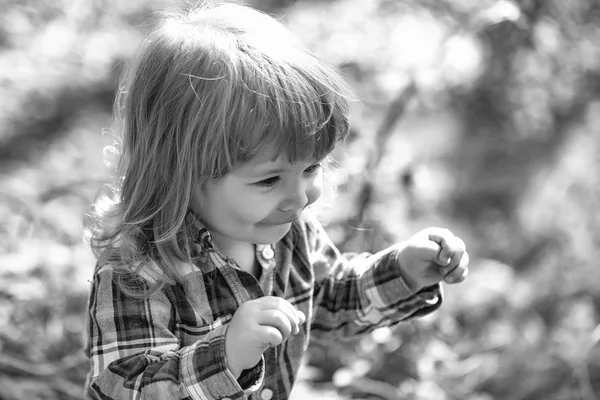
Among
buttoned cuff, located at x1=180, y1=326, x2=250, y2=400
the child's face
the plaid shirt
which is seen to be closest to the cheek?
the child's face

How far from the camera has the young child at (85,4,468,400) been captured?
1.49 metres

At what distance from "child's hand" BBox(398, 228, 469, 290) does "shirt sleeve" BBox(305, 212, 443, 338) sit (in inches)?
1.3

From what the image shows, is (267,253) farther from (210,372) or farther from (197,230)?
(210,372)

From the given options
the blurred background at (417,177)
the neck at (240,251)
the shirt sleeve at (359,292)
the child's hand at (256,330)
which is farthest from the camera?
the blurred background at (417,177)

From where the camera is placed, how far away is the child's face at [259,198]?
1.54 meters

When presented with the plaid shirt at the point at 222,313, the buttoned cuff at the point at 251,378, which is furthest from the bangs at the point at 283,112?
the buttoned cuff at the point at 251,378

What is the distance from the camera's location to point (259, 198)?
155 cm

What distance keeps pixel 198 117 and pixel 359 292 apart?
569 mm

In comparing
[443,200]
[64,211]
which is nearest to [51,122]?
[64,211]

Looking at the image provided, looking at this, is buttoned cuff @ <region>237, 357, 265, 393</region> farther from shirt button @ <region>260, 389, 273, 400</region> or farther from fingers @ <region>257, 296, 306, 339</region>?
shirt button @ <region>260, 389, 273, 400</region>

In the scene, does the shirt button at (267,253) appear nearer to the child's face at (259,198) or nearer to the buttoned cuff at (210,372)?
the child's face at (259,198)

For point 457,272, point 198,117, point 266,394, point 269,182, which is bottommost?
point 266,394

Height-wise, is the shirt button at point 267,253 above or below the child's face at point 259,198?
below

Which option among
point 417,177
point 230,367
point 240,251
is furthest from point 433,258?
point 417,177
